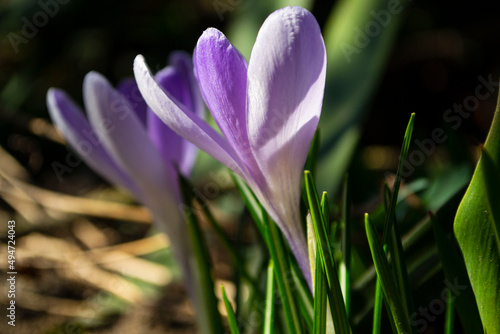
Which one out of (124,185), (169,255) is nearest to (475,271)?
(124,185)

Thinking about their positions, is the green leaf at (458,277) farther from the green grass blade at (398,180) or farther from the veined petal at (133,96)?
the veined petal at (133,96)

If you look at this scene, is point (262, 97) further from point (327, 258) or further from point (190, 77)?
point (190, 77)

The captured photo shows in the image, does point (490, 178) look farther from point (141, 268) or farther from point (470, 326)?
point (141, 268)

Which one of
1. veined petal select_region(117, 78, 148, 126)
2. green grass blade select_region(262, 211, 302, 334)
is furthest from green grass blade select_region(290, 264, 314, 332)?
veined petal select_region(117, 78, 148, 126)

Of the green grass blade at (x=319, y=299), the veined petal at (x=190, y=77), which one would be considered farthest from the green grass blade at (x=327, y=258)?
the veined petal at (x=190, y=77)

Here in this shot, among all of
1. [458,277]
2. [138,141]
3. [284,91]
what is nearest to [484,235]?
[458,277]

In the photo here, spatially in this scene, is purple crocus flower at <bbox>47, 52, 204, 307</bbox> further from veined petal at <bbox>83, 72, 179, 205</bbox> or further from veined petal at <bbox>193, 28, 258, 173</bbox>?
veined petal at <bbox>193, 28, 258, 173</bbox>
